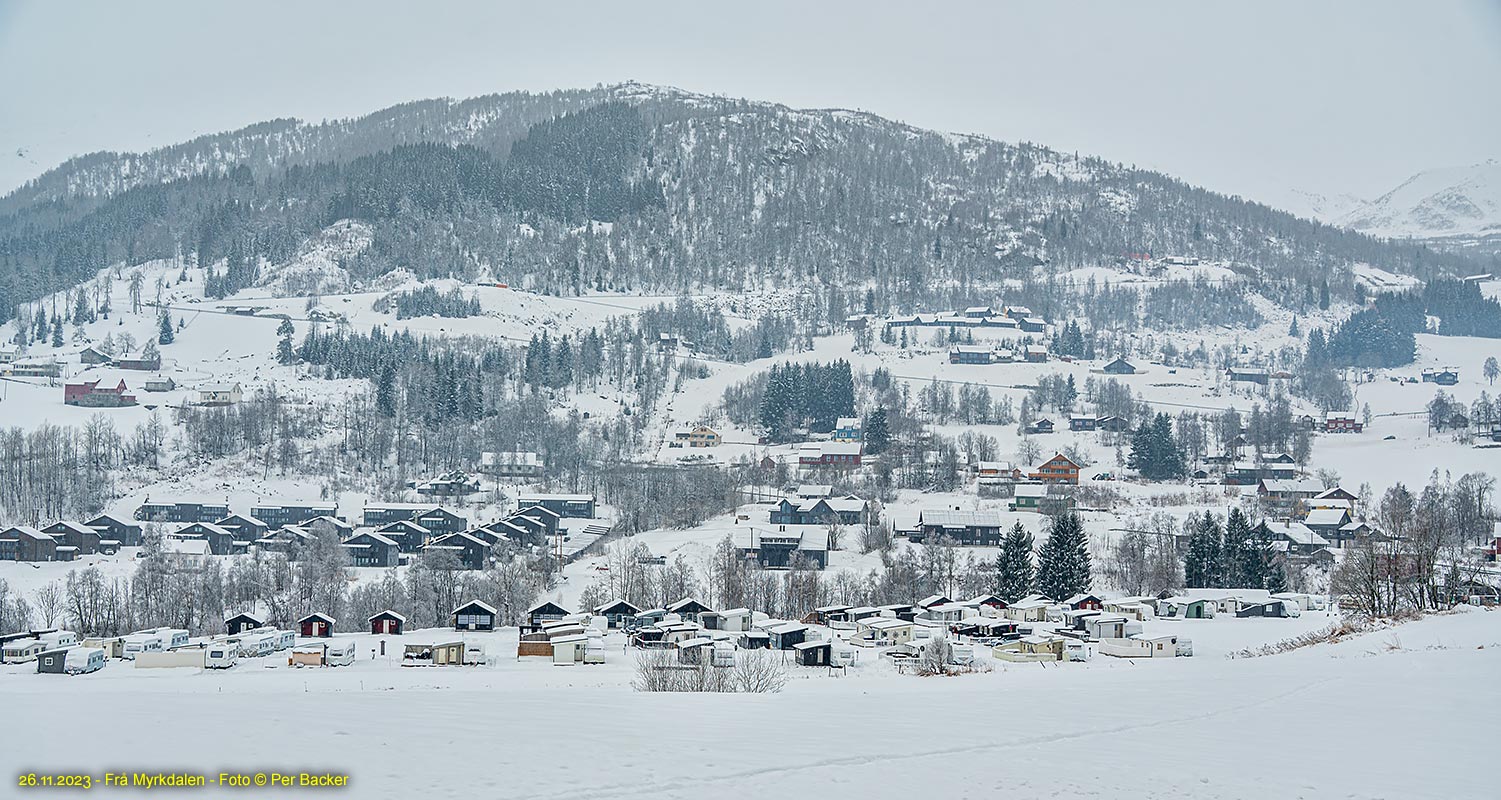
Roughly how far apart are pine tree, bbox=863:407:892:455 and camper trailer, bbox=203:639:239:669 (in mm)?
49731

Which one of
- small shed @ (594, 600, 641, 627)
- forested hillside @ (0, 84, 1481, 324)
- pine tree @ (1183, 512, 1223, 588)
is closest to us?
small shed @ (594, 600, 641, 627)

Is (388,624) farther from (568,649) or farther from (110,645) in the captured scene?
(568,649)

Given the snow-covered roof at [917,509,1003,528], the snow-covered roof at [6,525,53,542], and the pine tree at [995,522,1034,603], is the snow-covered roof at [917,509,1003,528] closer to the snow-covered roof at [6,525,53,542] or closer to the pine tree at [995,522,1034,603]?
the pine tree at [995,522,1034,603]

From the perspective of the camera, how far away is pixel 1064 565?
150ft

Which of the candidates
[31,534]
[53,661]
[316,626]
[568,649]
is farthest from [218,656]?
[31,534]

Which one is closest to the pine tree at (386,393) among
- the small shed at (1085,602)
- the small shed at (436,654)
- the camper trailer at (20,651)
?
the camper trailer at (20,651)

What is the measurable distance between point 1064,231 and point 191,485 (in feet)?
387

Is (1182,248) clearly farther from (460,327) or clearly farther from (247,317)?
(247,317)

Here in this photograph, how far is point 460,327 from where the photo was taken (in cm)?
10169

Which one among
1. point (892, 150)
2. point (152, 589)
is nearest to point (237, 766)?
point (152, 589)

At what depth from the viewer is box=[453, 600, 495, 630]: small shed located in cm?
3875

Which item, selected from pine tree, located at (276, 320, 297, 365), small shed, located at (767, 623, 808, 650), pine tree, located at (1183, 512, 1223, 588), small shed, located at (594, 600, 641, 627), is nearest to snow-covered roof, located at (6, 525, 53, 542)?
small shed, located at (594, 600, 641, 627)

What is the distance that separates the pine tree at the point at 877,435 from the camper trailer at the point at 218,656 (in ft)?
163

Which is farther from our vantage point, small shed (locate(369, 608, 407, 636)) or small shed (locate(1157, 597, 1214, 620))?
small shed (locate(1157, 597, 1214, 620))
